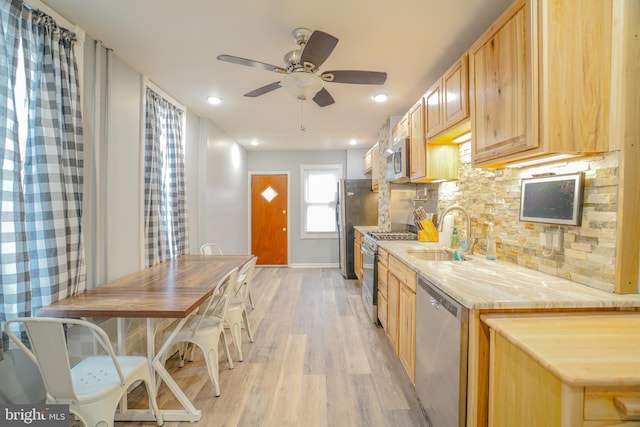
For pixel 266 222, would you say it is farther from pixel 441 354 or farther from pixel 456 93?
pixel 441 354

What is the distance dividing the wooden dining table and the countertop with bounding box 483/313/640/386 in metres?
1.56

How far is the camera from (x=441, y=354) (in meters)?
1.47

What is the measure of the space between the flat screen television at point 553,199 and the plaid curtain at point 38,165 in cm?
281

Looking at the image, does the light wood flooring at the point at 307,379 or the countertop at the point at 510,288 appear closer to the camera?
the countertop at the point at 510,288

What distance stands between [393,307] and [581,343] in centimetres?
162

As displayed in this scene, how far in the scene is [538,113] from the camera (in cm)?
128

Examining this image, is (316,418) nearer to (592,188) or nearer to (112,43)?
(592,188)

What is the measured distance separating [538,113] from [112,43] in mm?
2736

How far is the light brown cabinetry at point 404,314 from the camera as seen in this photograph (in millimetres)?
1976

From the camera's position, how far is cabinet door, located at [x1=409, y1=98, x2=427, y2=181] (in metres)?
2.65

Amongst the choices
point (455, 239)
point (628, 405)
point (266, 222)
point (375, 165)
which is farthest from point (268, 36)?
point (266, 222)

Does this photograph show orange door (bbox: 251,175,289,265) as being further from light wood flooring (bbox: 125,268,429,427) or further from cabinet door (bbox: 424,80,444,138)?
cabinet door (bbox: 424,80,444,138)

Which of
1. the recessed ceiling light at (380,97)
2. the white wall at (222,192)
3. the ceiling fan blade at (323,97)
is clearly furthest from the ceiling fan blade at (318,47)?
the white wall at (222,192)

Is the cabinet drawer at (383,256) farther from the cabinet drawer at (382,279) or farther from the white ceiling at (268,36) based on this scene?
the white ceiling at (268,36)
